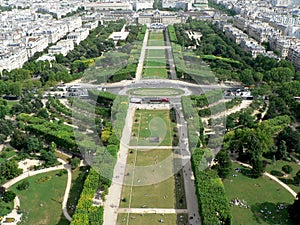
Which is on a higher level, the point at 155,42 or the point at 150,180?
the point at 155,42

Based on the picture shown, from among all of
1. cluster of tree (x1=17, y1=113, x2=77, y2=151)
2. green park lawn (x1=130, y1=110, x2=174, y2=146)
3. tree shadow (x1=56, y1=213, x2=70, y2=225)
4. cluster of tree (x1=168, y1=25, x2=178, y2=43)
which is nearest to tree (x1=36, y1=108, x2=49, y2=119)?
cluster of tree (x1=17, y1=113, x2=77, y2=151)

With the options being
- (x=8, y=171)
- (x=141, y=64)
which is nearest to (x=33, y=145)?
(x=8, y=171)

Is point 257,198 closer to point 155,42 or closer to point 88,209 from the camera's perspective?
point 88,209

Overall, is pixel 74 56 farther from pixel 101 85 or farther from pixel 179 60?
pixel 179 60

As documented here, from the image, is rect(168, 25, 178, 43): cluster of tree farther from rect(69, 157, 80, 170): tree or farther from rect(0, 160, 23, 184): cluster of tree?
rect(0, 160, 23, 184): cluster of tree

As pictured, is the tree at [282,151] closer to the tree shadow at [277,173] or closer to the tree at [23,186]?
the tree shadow at [277,173]

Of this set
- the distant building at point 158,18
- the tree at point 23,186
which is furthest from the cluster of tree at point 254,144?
the distant building at point 158,18

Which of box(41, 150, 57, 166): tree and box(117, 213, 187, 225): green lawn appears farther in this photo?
box(41, 150, 57, 166): tree
